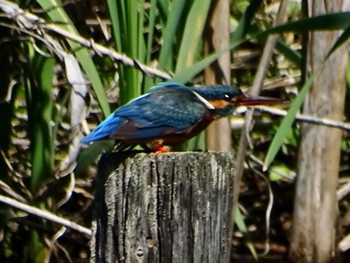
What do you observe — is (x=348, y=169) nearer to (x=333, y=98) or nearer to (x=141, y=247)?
(x=333, y=98)

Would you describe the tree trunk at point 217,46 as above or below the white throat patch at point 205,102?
above

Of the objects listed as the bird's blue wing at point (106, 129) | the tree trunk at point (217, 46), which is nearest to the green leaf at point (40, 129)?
the tree trunk at point (217, 46)

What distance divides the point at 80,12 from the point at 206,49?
721 millimetres

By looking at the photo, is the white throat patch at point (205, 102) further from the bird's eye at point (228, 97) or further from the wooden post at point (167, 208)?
the wooden post at point (167, 208)

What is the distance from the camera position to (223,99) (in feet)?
10.5

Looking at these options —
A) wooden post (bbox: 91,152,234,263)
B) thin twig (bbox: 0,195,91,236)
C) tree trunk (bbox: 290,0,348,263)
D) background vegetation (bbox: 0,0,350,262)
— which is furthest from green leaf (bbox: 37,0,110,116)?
wooden post (bbox: 91,152,234,263)

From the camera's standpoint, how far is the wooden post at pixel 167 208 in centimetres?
251

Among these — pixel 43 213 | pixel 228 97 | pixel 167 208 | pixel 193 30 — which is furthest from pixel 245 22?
pixel 167 208

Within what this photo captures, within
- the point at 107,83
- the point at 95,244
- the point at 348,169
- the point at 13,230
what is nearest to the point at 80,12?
the point at 107,83

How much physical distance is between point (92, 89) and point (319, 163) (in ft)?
3.14

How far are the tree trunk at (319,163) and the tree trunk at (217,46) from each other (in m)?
0.33

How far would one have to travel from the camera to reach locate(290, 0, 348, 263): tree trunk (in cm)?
445

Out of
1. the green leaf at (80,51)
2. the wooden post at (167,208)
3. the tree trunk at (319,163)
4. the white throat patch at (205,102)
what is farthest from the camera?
the tree trunk at (319,163)

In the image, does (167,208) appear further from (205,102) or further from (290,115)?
(290,115)
